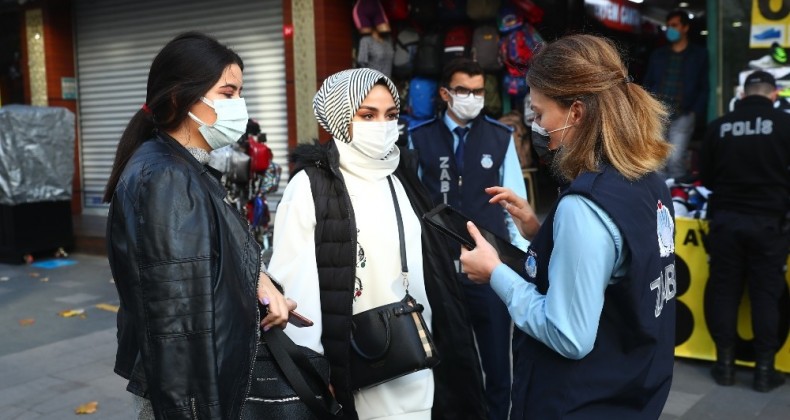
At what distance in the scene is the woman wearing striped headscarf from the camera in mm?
2883

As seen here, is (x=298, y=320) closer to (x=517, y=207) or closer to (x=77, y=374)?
(x=517, y=207)

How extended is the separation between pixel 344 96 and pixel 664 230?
1.40 m

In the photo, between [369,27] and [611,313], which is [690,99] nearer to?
[369,27]

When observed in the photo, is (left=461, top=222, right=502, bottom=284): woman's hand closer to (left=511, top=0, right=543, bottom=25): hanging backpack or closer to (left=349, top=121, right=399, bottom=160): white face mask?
(left=349, top=121, right=399, bottom=160): white face mask

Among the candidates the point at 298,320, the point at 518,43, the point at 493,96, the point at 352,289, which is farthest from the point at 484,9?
the point at 298,320

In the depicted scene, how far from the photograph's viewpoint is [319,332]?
2.87m

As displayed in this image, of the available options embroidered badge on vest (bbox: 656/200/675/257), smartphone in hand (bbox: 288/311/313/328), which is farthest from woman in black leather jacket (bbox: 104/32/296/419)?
embroidered badge on vest (bbox: 656/200/675/257)

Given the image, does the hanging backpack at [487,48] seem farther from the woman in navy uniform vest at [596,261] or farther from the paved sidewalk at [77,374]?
the woman in navy uniform vest at [596,261]

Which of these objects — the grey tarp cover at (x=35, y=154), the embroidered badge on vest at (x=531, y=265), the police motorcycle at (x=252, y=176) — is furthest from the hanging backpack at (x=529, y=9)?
the embroidered badge on vest at (x=531, y=265)

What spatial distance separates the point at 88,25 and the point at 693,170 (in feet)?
34.2

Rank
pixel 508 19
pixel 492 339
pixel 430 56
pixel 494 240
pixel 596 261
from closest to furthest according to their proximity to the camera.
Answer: pixel 596 261 → pixel 494 240 → pixel 492 339 → pixel 508 19 → pixel 430 56

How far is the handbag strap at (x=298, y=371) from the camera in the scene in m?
2.45

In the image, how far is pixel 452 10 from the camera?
32.6ft

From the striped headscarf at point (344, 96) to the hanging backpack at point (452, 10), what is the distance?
279 inches
